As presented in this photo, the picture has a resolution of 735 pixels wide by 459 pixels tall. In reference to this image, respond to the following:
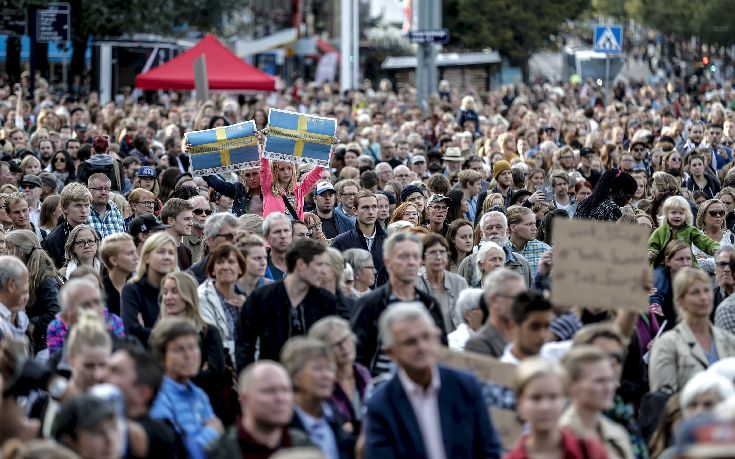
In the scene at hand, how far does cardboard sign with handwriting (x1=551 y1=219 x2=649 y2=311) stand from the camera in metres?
8.30

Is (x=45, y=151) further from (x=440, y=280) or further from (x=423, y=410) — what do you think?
(x=423, y=410)

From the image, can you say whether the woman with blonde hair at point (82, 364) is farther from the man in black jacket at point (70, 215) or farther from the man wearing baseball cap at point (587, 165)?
the man wearing baseball cap at point (587, 165)

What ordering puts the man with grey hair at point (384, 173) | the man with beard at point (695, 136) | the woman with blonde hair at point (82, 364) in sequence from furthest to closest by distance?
the man with beard at point (695, 136) < the man with grey hair at point (384, 173) < the woman with blonde hair at point (82, 364)

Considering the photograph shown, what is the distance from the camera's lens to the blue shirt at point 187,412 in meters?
7.79

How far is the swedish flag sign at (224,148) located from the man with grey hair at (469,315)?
5.09 m

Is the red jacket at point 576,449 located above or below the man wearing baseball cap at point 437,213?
below

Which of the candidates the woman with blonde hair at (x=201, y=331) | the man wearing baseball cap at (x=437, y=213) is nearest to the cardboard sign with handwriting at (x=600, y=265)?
the woman with blonde hair at (x=201, y=331)

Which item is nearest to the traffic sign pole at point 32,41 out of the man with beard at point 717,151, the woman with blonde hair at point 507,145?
the woman with blonde hair at point 507,145

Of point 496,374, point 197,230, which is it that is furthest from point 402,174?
point 496,374

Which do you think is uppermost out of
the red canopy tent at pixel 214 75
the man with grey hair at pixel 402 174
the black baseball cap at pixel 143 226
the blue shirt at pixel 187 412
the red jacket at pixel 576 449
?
the red canopy tent at pixel 214 75

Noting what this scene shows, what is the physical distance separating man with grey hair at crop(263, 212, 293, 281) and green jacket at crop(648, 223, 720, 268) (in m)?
3.17

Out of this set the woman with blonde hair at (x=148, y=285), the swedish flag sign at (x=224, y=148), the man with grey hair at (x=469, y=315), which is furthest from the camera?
the swedish flag sign at (x=224, y=148)

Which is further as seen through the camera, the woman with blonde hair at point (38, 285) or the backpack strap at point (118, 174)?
the backpack strap at point (118, 174)

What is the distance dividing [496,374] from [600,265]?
0.94 meters
